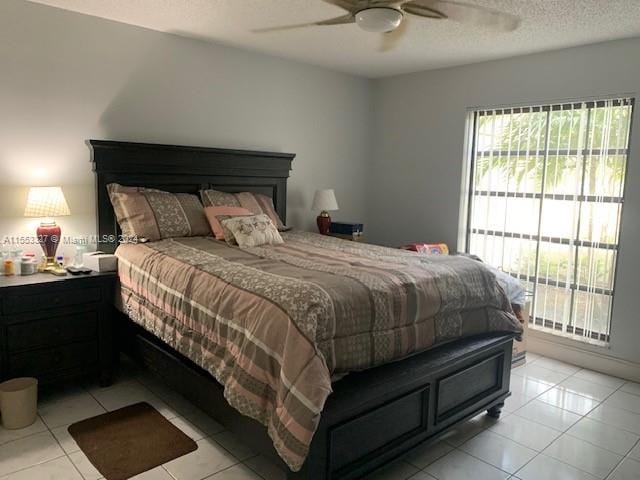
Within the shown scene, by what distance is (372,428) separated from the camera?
209 cm

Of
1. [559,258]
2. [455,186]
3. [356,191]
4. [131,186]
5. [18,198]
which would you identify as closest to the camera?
[18,198]

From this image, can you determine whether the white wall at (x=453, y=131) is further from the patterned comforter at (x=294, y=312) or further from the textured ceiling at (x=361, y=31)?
the patterned comforter at (x=294, y=312)

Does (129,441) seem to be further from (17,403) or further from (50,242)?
(50,242)

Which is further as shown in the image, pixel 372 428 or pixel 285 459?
pixel 372 428

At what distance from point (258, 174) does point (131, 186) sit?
113 cm

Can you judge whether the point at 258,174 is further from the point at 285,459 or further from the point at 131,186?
the point at 285,459

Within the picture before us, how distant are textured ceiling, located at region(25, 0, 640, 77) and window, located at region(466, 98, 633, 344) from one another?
22.8 inches

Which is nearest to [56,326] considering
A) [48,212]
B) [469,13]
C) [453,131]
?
[48,212]

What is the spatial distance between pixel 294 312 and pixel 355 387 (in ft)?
1.46

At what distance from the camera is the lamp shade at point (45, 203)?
2.99m

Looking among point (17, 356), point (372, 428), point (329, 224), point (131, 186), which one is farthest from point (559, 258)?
point (17, 356)

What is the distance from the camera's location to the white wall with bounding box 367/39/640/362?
3504mm

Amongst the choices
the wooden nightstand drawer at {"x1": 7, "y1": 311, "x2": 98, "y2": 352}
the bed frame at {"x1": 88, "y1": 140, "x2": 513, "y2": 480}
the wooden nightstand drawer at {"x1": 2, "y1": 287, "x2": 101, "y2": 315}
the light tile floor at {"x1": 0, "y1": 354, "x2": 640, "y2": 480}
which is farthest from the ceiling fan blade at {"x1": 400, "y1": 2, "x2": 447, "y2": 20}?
the wooden nightstand drawer at {"x1": 7, "y1": 311, "x2": 98, "y2": 352}

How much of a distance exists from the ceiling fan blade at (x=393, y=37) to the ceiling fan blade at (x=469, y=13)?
0.28m
